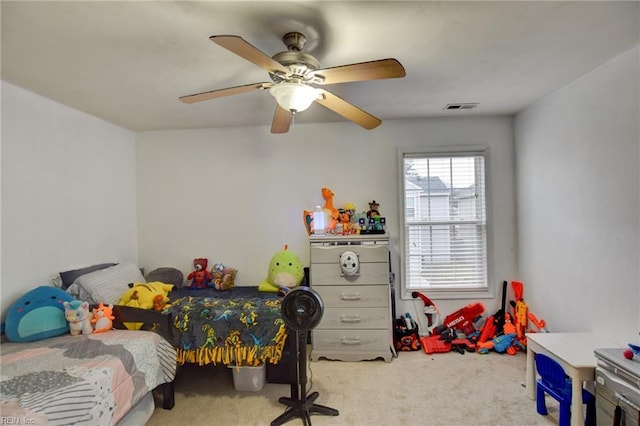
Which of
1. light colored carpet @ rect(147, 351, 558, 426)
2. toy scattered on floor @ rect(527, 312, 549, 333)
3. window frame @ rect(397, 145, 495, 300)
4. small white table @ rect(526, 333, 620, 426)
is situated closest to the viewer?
small white table @ rect(526, 333, 620, 426)

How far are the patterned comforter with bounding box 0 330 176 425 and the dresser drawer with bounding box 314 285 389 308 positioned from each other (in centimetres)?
134

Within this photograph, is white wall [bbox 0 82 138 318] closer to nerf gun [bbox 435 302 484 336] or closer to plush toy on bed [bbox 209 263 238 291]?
plush toy on bed [bbox 209 263 238 291]

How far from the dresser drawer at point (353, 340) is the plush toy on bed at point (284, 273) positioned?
541 mm

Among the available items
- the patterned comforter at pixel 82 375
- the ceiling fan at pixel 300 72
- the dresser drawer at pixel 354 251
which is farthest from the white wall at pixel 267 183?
the ceiling fan at pixel 300 72

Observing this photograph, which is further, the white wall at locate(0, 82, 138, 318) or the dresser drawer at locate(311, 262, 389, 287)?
the dresser drawer at locate(311, 262, 389, 287)

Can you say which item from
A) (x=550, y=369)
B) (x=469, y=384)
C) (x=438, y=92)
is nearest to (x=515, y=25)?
(x=438, y=92)

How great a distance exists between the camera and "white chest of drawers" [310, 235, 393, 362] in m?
2.89

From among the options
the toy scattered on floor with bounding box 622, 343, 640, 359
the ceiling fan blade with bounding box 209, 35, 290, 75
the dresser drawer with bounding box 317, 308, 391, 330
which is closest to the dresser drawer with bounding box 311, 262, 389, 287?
the dresser drawer with bounding box 317, 308, 391, 330

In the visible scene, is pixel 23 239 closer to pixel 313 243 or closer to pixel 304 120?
pixel 313 243

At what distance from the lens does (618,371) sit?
162cm

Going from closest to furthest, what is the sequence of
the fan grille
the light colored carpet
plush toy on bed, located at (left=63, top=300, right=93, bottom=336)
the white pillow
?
the fan grille < the light colored carpet < plush toy on bed, located at (left=63, top=300, right=93, bottom=336) < the white pillow

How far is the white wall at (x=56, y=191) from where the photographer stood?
2.28 meters

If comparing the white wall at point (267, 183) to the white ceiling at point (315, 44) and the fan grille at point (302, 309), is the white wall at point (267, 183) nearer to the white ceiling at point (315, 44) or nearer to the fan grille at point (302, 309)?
the white ceiling at point (315, 44)

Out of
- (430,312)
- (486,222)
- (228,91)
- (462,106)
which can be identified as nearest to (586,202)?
(486,222)
